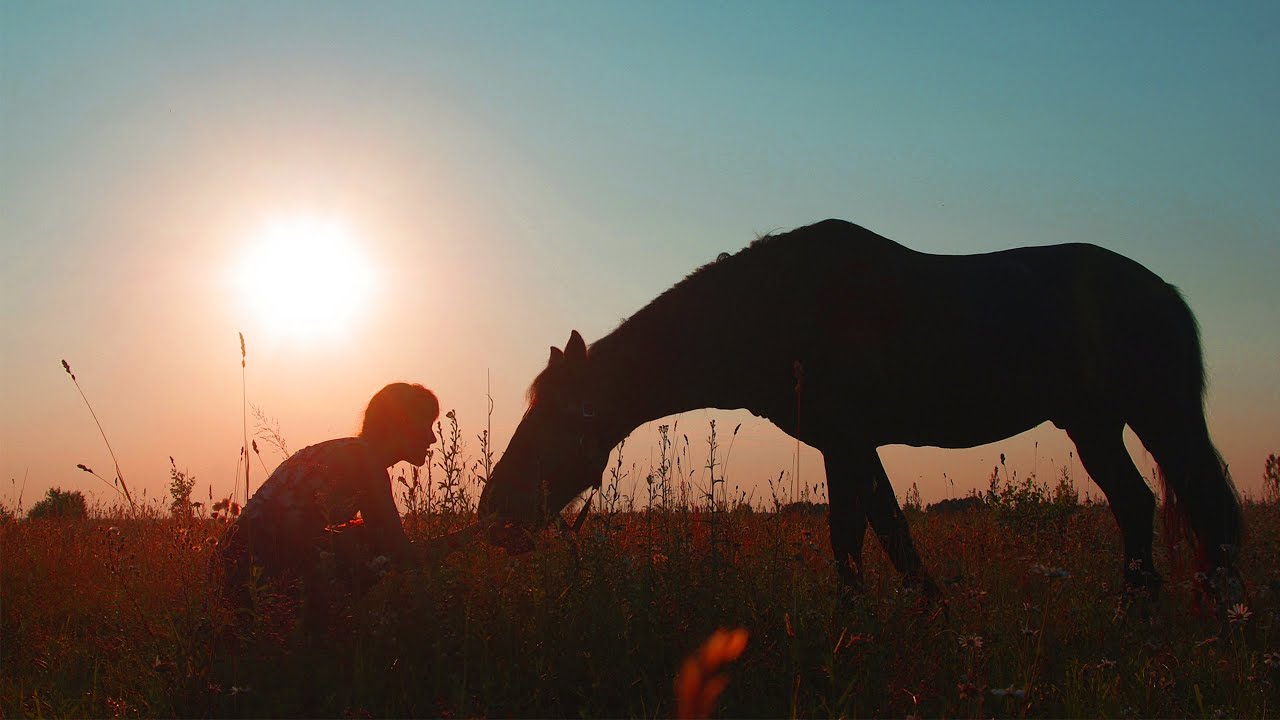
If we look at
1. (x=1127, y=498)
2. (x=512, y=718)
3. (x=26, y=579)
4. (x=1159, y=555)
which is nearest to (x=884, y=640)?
(x=512, y=718)

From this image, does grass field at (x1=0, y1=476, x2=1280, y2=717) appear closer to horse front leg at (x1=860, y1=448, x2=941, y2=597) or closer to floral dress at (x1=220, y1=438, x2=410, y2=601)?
floral dress at (x1=220, y1=438, x2=410, y2=601)

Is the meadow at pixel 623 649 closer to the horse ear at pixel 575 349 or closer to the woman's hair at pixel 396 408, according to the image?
the woman's hair at pixel 396 408

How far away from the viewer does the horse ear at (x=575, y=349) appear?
5.31 meters

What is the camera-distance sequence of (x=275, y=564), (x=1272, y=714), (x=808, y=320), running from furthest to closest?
1. (x=808, y=320)
2. (x=275, y=564)
3. (x=1272, y=714)

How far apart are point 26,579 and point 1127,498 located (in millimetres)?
7963

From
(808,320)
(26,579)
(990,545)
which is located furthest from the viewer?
(990,545)

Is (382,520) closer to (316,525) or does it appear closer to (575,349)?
(316,525)

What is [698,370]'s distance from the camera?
5.52 metres

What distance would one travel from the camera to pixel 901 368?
203 inches

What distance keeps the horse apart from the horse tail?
0.01 metres

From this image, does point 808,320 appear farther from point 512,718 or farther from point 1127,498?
point 512,718

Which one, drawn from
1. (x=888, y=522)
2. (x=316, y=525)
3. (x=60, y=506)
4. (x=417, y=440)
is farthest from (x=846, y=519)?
(x=60, y=506)

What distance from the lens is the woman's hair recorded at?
4480 millimetres

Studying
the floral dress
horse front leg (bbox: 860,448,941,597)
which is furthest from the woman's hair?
horse front leg (bbox: 860,448,941,597)
